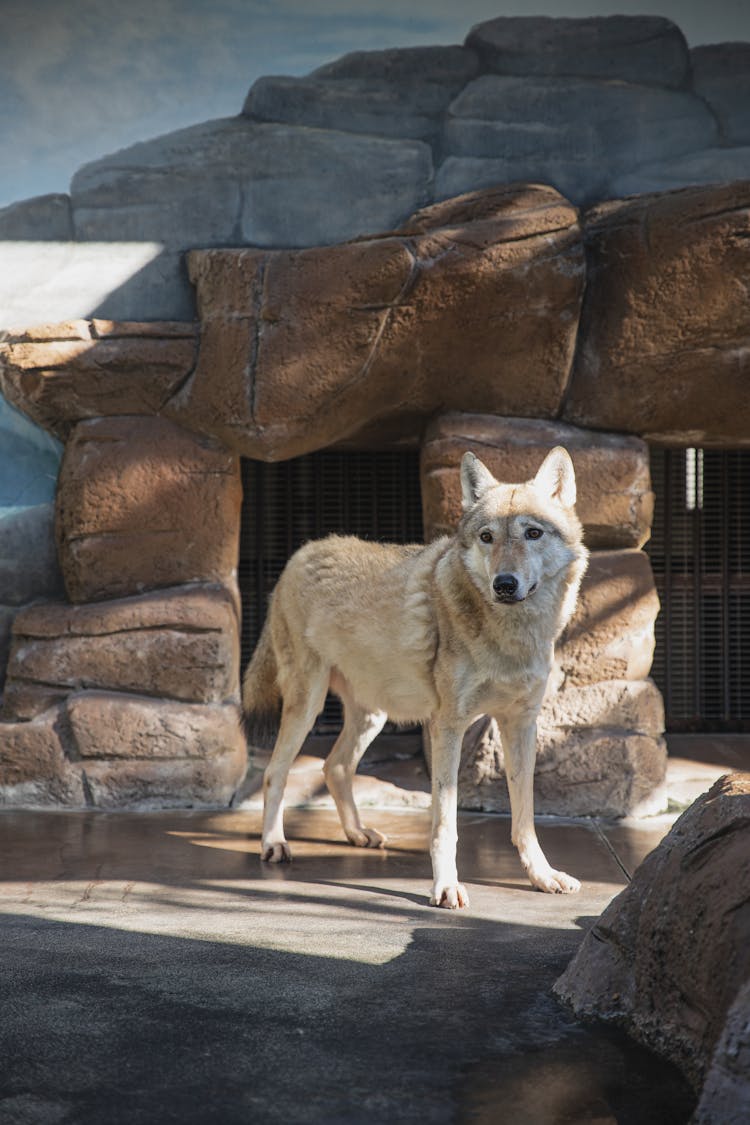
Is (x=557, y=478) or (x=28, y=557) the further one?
(x=28, y=557)

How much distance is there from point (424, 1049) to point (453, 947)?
87 cm

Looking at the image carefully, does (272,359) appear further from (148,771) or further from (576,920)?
(576,920)

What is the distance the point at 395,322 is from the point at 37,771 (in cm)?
303

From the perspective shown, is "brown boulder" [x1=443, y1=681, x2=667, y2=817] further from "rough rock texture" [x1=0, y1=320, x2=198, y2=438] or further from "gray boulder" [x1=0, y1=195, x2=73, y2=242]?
"gray boulder" [x1=0, y1=195, x2=73, y2=242]

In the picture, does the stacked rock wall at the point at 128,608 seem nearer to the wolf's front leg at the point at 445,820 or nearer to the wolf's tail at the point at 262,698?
the wolf's tail at the point at 262,698

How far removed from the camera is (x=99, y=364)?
6227 millimetres

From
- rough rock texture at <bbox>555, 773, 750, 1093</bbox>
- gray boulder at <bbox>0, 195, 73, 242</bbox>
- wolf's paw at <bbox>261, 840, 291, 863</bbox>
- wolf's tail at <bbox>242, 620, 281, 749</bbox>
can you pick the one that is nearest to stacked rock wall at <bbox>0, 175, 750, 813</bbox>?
wolf's tail at <bbox>242, 620, 281, 749</bbox>

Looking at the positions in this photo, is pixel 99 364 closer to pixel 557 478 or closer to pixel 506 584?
pixel 557 478

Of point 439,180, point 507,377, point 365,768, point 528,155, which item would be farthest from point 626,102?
point 365,768

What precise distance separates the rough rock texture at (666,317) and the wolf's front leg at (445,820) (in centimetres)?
245

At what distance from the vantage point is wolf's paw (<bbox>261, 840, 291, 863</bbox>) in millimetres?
4938

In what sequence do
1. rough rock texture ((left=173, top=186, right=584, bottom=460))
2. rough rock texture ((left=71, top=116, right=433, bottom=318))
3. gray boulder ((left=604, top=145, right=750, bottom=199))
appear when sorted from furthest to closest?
rough rock texture ((left=71, top=116, right=433, bottom=318)) → gray boulder ((left=604, top=145, right=750, bottom=199)) → rough rock texture ((left=173, top=186, right=584, bottom=460))

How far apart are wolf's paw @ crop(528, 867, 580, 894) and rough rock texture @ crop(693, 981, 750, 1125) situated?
7.01ft

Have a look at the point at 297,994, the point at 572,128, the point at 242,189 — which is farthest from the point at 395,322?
the point at 297,994
